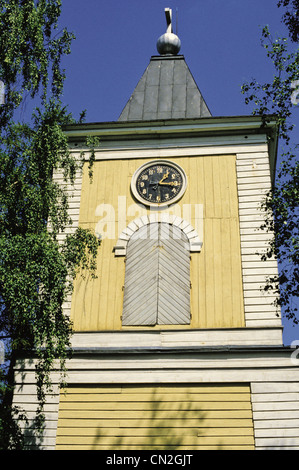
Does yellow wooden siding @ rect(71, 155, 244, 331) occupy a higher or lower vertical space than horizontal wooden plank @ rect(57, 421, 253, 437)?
higher

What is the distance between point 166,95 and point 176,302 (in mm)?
7538

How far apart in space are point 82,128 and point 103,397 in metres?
7.46

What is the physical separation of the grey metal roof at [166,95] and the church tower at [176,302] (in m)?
0.15

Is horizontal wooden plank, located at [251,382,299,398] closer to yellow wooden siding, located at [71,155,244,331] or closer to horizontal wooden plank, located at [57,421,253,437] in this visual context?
horizontal wooden plank, located at [57,421,253,437]

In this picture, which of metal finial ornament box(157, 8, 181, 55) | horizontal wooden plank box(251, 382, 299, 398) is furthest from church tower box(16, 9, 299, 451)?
metal finial ornament box(157, 8, 181, 55)

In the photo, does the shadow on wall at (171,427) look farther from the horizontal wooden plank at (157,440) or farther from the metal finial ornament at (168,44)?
the metal finial ornament at (168,44)

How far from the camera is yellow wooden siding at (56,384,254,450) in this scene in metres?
12.7

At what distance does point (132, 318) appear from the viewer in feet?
47.2

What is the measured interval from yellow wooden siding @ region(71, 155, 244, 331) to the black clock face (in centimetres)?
25

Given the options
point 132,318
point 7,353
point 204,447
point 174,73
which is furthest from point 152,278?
point 174,73

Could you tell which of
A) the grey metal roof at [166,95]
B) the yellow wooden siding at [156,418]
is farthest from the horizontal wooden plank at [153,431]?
the grey metal roof at [166,95]

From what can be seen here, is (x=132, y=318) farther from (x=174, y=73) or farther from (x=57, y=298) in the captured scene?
(x=174, y=73)

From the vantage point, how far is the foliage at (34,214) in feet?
38.1

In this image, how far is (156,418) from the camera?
42.8ft
